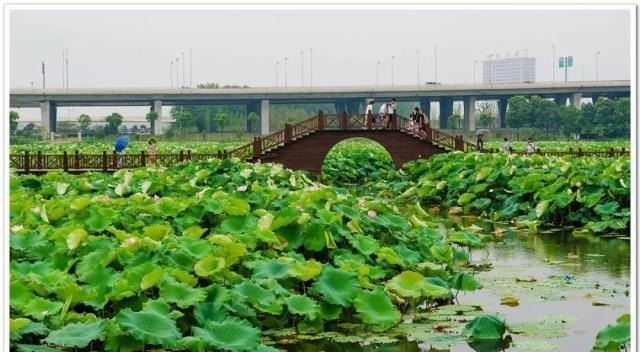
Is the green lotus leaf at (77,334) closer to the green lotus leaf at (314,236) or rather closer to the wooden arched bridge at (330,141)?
the green lotus leaf at (314,236)

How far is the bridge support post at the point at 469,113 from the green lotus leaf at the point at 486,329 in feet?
139

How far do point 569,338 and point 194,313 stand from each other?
220 cm

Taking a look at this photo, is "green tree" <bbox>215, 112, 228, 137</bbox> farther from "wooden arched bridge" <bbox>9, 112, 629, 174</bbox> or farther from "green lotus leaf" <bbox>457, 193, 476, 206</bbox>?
"green lotus leaf" <bbox>457, 193, 476, 206</bbox>

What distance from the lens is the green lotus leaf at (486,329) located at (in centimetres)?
494

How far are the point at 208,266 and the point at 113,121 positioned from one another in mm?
46505

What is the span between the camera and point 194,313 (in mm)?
4352

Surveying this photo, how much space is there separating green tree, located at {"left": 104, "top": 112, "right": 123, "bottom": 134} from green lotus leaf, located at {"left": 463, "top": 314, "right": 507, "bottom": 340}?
45661mm

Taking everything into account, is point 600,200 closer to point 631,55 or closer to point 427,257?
point 427,257

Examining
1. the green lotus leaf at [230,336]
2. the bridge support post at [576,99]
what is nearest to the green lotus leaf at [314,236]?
the green lotus leaf at [230,336]

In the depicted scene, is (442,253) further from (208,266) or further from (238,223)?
(208,266)

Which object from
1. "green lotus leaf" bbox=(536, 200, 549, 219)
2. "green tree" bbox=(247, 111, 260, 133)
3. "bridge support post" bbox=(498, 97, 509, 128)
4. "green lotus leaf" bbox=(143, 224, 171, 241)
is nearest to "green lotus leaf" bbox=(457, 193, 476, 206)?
"green lotus leaf" bbox=(536, 200, 549, 219)

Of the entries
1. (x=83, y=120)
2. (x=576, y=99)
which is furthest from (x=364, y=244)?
(x=83, y=120)

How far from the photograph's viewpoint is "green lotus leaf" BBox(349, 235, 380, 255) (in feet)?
19.8

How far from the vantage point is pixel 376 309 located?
4.91 meters
